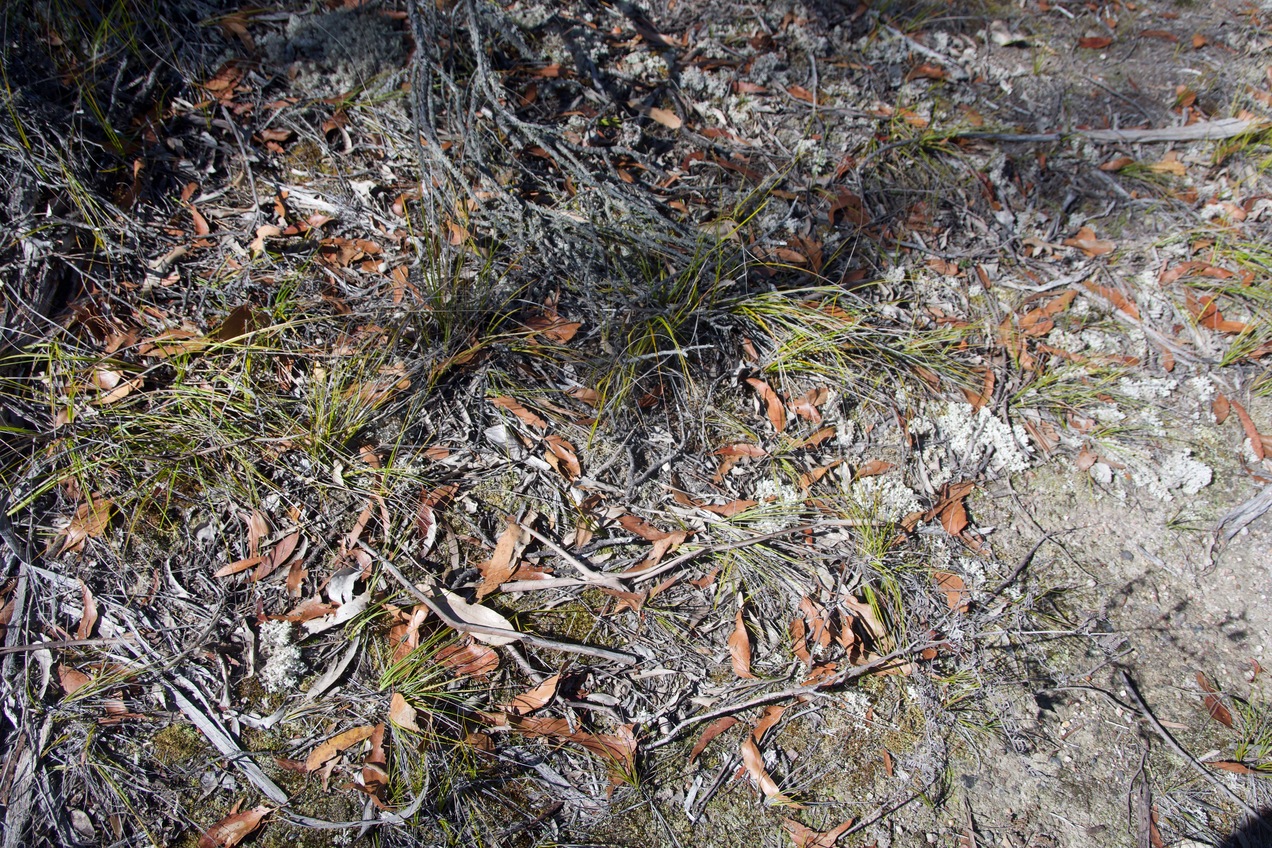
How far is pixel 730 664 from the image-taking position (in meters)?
2.02

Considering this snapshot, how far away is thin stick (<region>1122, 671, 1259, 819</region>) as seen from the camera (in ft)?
6.32

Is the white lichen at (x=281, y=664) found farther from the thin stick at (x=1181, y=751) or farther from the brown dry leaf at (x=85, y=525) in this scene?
the thin stick at (x=1181, y=751)

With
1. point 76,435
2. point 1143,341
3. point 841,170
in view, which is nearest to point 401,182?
point 76,435

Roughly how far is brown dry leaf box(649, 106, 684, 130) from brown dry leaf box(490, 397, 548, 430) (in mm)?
1351

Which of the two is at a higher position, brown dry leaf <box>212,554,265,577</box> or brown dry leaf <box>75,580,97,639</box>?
brown dry leaf <box>75,580,97,639</box>

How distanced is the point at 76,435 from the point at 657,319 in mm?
1750

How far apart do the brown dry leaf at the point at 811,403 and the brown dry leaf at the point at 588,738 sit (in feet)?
3.78

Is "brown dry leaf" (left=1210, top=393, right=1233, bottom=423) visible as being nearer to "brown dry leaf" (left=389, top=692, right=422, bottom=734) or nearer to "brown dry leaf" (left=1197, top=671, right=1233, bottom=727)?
"brown dry leaf" (left=1197, top=671, right=1233, bottom=727)

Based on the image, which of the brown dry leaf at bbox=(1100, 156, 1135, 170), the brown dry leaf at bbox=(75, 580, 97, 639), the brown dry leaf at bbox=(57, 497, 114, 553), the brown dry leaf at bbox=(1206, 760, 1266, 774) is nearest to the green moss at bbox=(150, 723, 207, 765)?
the brown dry leaf at bbox=(75, 580, 97, 639)

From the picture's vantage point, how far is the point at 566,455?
2.23 m

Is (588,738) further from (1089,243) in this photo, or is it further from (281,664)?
(1089,243)

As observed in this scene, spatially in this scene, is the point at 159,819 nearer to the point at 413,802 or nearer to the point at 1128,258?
the point at 413,802

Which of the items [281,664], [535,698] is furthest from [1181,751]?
[281,664]

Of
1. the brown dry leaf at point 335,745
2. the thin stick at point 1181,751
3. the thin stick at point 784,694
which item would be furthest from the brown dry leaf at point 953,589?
the brown dry leaf at point 335,745
